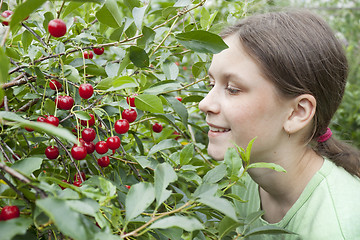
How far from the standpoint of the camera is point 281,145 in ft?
4.24

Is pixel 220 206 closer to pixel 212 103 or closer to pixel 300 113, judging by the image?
pixel 212 103

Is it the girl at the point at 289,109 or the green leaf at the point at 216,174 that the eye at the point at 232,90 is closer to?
the girl at the point at 289,109

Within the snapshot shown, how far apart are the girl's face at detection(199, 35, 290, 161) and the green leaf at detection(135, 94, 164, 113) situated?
32 centimetres

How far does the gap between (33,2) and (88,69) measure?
0.54 metres

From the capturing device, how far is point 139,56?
1006 mm

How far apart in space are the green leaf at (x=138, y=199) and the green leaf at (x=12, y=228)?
0.16 metres

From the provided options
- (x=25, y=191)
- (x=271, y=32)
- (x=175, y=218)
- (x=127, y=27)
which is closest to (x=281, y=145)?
(x=271, y=32)

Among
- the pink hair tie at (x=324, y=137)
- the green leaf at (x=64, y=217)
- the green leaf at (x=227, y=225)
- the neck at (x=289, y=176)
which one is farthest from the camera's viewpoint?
the pink hair tie at (x=324, y=137)

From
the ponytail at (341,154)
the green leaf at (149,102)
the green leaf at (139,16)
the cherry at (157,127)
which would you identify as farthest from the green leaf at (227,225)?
the ponytail at (341,154)

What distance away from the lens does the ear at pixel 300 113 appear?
1.26 m

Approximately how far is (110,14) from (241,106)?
47 centimetres

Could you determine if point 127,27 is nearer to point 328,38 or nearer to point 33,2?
point 33,2

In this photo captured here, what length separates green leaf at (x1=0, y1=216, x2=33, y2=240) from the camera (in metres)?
0.51

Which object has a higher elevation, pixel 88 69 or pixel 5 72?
pixel 5 72
